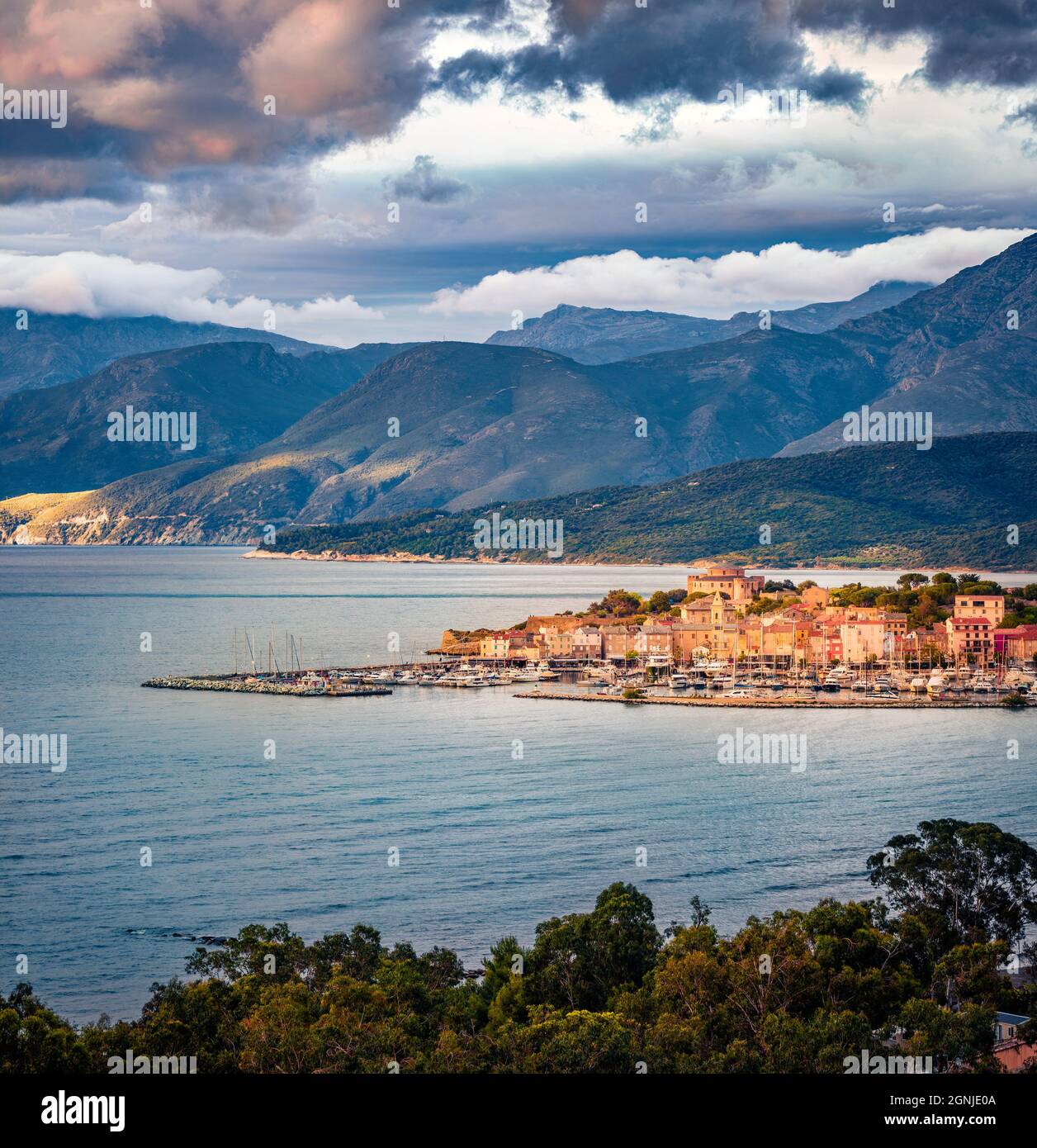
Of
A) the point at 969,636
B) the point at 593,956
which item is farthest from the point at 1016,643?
the point at 593,956

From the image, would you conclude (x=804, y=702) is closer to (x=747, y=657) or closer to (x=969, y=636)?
(x=747, y=657)

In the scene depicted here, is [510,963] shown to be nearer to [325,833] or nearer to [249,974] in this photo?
[249,974]

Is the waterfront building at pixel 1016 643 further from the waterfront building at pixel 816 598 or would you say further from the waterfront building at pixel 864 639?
the waterfront building at pixel 816 598

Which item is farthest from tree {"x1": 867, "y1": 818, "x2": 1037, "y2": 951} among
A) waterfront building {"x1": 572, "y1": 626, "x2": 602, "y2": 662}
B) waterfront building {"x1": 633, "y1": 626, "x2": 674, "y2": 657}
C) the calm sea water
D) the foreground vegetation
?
waterfront building {"x1": 572, "y1": 626, "x2": 602, "y2": 662}

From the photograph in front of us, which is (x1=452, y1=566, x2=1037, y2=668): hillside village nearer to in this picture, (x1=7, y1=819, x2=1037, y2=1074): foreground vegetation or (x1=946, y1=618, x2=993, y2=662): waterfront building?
(x1=946, y1=618, x2=993, y2=662): waterfront building

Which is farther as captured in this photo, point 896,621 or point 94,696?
point 896,621
